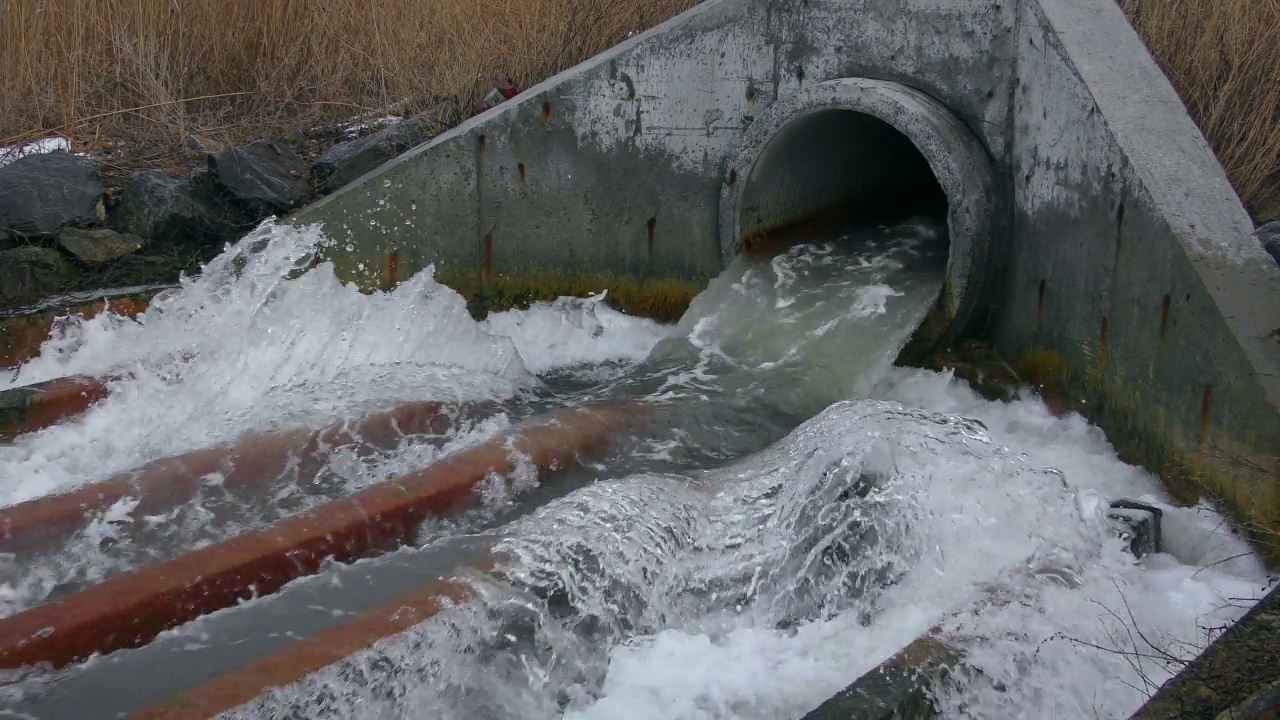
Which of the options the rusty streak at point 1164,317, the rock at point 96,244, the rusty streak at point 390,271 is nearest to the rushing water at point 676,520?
the rusty streak at point 390,271

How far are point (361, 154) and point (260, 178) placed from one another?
57 centimetres

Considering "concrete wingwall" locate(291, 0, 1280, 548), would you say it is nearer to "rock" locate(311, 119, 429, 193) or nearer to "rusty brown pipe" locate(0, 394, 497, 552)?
"rock" locate(311, 119, 429, 193)

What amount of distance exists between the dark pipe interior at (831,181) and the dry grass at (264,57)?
72.1 inches

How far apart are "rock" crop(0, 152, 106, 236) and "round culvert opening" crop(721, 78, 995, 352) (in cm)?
304

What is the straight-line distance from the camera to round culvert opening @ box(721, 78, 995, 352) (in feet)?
15.5

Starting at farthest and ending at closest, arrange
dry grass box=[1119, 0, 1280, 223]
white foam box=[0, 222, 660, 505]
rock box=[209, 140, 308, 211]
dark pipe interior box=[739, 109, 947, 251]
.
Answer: rock box=[209, 140, 308, 211] → dry grass box=[1119, 0, 1280, 223] → dark pipe interior box=[739, 109, 947, 251] → white foam box=[0, 222, 660, 505]

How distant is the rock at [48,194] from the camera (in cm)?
549

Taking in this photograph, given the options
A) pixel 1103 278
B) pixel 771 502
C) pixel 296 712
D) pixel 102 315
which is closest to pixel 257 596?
pixel 296 712

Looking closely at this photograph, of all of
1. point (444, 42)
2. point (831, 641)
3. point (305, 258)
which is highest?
point (444, 42)

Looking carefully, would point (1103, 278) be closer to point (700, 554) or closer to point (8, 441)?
point (700, 554)

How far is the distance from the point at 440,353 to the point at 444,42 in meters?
2.87

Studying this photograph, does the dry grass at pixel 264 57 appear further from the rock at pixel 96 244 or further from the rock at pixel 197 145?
the rock at pixel 96 244

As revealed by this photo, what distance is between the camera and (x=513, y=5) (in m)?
7.40

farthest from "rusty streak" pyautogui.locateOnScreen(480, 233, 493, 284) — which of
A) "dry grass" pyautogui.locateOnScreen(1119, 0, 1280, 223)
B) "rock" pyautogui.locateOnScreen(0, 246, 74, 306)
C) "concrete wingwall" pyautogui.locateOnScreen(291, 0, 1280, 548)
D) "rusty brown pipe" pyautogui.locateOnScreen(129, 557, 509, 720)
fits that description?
A: "dry grass" pyautogui.locateOnScreen(1119, 0, 1280, 223)
